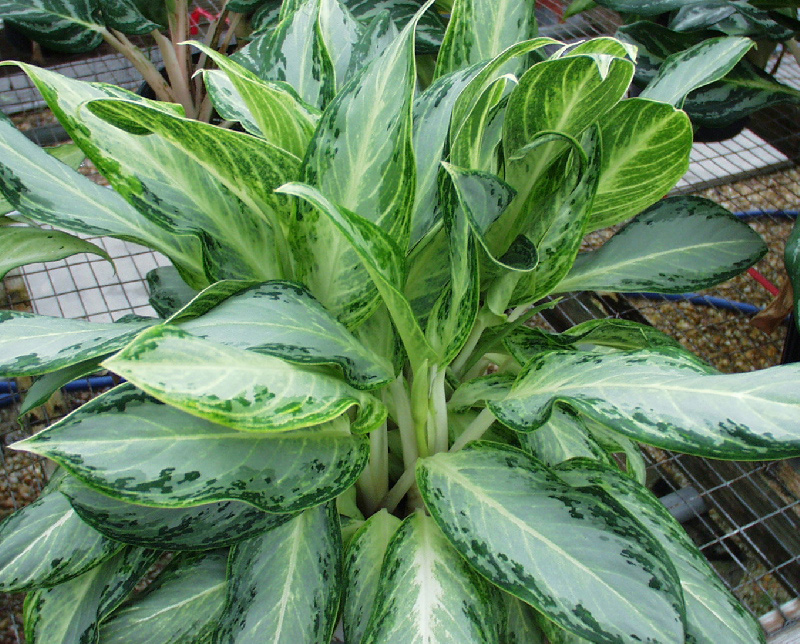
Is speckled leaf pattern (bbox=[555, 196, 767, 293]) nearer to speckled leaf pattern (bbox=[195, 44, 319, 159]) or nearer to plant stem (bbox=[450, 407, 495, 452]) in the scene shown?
plant stem (bbox=[450, 407, 495, 452])

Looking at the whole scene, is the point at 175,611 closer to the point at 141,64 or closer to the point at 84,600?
the point at 84,600

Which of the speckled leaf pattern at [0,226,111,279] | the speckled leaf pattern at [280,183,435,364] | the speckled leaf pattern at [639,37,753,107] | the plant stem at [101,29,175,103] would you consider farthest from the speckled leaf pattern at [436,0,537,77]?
the plant stem at [101,29,175,103]

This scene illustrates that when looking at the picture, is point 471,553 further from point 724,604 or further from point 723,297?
point 723,297

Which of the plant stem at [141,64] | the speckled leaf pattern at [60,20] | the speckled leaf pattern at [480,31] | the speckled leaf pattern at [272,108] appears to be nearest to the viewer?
the speckled leaf pattern at [272,108]

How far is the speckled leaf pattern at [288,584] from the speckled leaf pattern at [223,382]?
0.13 m

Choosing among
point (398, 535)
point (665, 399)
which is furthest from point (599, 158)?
point (398, 535)

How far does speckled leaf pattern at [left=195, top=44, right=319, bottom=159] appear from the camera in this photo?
39cm

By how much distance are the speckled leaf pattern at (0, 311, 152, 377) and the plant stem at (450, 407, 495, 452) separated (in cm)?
23

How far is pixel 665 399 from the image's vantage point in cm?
34

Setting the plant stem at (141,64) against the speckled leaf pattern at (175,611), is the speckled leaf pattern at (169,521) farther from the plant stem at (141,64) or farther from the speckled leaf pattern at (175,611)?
the plant stem at (141,64)

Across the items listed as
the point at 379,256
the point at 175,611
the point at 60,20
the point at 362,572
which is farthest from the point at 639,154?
the point at 60,20

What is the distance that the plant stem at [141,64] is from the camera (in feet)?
3.59

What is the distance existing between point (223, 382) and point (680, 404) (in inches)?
8.5

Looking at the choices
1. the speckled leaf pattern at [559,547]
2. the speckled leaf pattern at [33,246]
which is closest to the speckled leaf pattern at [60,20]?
the speckled leaf pattern at [33,246]
